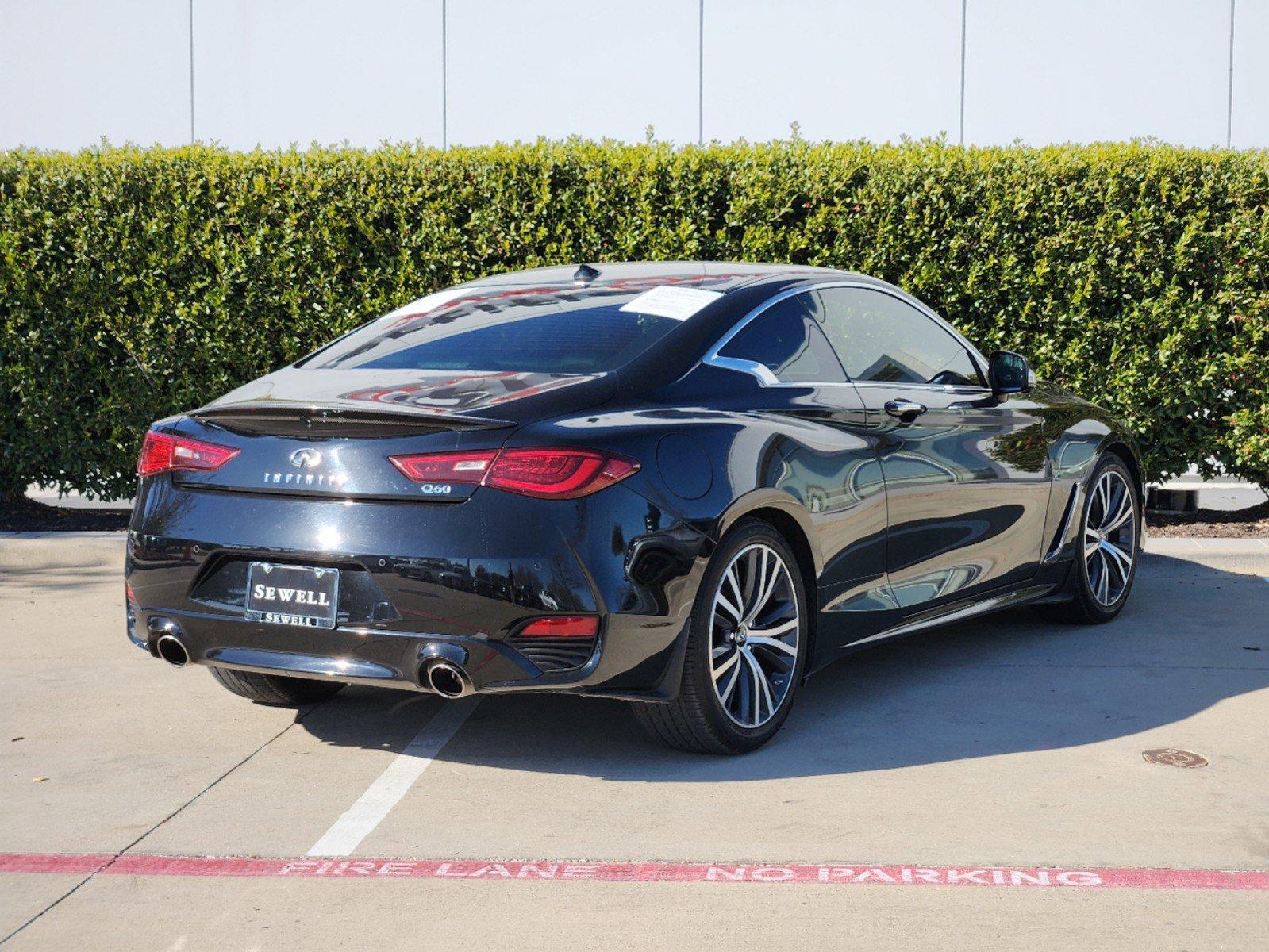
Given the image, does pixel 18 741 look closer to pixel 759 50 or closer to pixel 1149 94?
pixel 759 50

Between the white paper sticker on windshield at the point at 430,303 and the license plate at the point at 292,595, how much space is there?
1.51 m

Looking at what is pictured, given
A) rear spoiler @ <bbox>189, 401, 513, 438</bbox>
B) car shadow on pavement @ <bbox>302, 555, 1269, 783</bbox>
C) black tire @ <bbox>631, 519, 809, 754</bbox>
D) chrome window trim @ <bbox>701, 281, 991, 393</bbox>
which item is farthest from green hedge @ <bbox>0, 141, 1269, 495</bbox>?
rear spoiler @ <bbox>189, 401, 513, 438</bbox>

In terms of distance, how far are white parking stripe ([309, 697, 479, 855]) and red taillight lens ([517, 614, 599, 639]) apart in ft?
2.17

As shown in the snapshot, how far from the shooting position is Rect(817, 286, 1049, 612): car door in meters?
5.80

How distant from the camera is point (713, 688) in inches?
192

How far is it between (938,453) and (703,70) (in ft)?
25.7

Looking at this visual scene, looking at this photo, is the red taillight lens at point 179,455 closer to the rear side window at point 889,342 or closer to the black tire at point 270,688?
the black tire at point 270,688

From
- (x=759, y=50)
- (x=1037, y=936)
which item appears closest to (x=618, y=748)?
(x=1037, y=936)

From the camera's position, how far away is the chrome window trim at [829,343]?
5.27 m

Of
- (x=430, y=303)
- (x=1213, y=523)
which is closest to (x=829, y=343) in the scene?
(x=430, y=303)

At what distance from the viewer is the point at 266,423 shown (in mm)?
4781

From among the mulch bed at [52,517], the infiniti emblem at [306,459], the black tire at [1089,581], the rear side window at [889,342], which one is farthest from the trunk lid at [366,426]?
the mulch bed at [52,517]

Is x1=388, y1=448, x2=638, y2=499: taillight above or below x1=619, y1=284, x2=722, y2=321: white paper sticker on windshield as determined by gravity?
below

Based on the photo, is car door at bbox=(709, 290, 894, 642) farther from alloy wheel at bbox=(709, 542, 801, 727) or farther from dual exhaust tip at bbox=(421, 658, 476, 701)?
dual exhaust tip at bbox=(421, 658, 476, 701)
